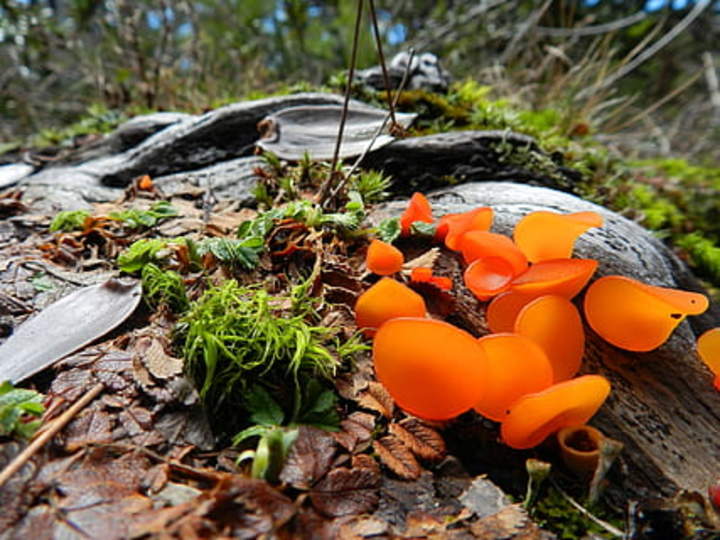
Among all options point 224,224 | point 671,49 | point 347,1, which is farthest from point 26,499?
point 671,49

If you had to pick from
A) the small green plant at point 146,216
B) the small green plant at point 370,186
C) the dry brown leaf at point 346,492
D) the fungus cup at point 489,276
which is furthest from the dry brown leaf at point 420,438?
the small green plant at point 146,216

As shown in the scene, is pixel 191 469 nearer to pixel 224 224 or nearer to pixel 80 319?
pixel 80 319

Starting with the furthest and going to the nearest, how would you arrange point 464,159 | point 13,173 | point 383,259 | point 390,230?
point 13,173
point 464,159
point 390,230
point 383,259

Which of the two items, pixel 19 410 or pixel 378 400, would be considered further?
pixel 378 400

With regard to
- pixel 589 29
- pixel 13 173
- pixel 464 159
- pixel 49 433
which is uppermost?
pixel 589 29

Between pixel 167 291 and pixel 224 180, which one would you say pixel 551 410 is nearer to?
pixel 167 291

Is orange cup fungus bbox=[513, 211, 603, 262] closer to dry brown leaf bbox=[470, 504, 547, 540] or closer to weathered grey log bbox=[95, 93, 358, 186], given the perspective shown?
dry brown leaf bbox=[470, 504, 547, 540]

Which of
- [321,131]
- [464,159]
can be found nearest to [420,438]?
[464,159]
